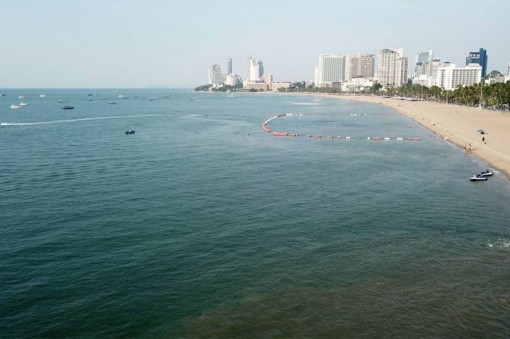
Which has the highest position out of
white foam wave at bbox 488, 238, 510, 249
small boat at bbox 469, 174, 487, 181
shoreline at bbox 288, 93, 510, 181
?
shoreline at bbox 288, 93, 510, 181

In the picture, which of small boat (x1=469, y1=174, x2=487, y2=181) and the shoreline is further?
the shoreline

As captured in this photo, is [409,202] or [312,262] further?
[409,202]

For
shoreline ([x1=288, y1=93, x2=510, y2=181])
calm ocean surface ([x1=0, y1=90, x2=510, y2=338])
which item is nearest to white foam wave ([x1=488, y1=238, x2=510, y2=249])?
calm ocean surface ([x1=0, y1=90, x2=510, y2=338])

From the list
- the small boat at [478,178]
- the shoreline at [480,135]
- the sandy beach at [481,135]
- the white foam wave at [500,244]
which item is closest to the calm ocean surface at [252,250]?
the white foam wave at [500,244]

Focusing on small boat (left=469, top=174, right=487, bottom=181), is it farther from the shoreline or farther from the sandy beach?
the sandy beach

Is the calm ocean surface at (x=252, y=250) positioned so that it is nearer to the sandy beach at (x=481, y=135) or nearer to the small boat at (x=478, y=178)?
the small boat at (x=478, y=178)

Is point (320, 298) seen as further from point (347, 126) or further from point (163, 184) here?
point (347, 126)

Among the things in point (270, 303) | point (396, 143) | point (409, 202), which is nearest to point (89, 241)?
point (270, 303)

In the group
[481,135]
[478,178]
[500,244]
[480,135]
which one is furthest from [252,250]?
[480,135]

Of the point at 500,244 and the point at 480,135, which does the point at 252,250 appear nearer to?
the point at 500,244
